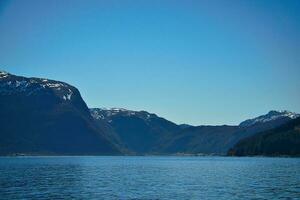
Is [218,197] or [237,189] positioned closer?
[218,197]

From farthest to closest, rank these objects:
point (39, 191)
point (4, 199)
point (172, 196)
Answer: point (39, 191), point (172, 196), point (4, 199)

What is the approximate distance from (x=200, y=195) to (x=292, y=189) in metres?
18.7

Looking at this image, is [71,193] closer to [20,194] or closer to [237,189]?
[20,194]

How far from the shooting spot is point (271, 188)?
80188mm

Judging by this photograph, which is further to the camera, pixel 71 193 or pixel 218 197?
pixel 71 193

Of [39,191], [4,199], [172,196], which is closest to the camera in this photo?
[4,199]

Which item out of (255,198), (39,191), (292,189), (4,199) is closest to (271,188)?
(292,189)

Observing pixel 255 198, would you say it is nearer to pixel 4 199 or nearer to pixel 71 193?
pixel 71 193

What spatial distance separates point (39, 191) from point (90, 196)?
11898mm

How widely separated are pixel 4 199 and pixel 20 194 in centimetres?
680

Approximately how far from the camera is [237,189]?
7856 centimetres

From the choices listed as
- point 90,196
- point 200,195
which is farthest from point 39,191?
point 200,195

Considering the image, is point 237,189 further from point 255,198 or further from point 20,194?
point 20,194

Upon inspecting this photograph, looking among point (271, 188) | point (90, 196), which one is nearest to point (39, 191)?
point (90, 196)
